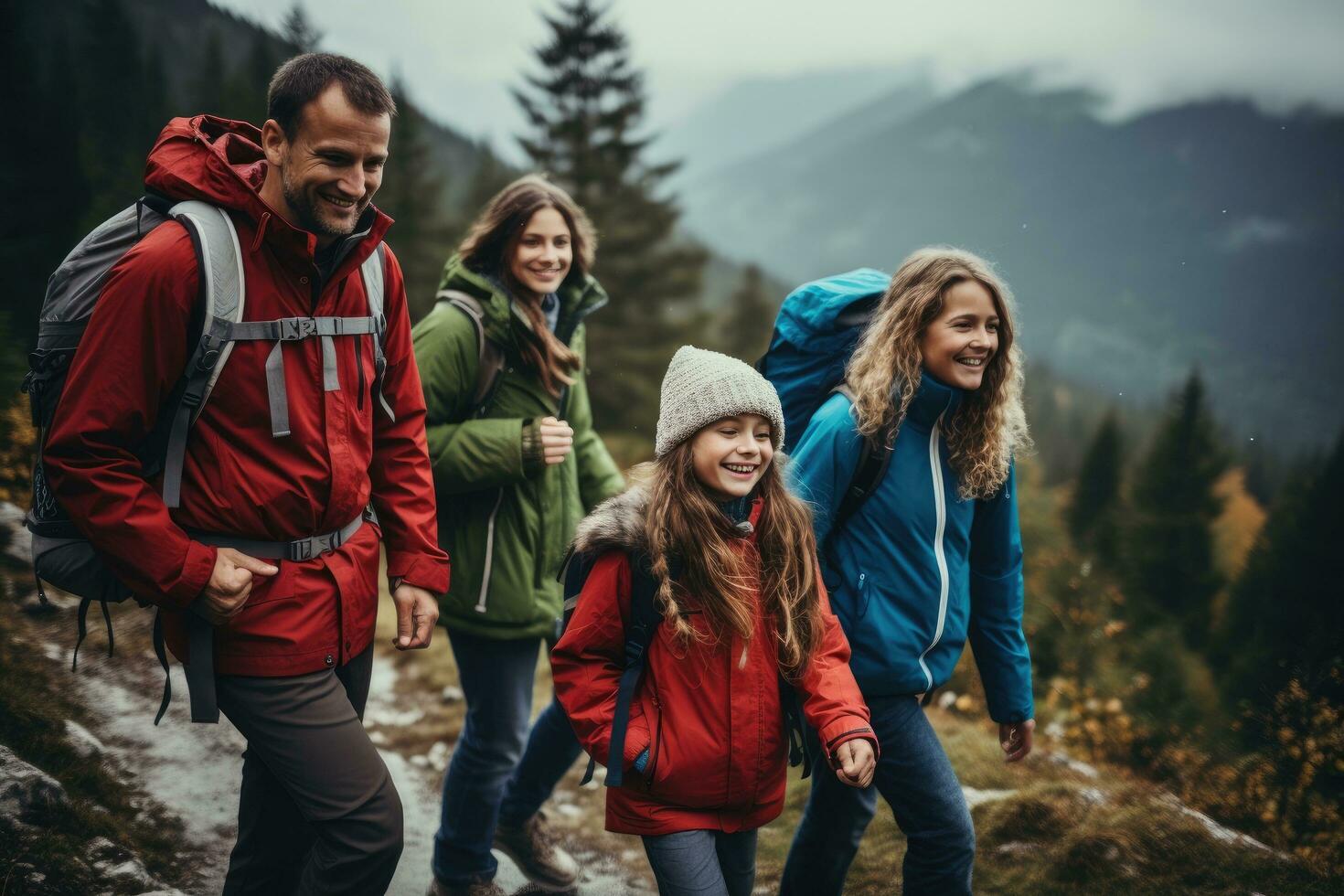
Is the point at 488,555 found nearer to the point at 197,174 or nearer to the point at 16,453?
the point at 197,174

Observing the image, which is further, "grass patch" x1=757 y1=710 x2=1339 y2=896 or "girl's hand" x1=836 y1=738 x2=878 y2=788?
"grass patch" x1=757 y1=710 x2=1339 y2=896

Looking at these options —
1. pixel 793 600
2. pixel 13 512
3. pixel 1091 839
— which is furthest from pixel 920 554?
pixel 13 512

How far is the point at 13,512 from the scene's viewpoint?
256 inches

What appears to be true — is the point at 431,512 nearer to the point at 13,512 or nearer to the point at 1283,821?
the point at 13,512

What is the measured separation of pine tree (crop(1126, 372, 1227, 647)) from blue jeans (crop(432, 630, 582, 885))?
43.7 metres

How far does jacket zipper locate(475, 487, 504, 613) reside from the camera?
3.50 meters

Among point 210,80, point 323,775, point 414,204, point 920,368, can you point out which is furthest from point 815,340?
point 414,204

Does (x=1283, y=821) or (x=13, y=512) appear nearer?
(x=13, y=512)

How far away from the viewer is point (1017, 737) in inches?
134

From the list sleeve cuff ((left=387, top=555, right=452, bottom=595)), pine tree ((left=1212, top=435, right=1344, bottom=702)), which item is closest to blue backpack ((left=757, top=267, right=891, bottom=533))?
sleeve cuff ((left=387, top=555, right=452, bottom=595))

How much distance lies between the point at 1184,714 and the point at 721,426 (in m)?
22.2

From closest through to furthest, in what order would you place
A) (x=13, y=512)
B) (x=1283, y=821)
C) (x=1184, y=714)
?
(x=13, y=512) < (x=1283, y=821) < (x=1184, y=714)

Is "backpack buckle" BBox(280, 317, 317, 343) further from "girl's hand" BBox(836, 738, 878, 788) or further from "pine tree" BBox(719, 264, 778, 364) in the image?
"pine tree" BBox(719, 264, 778, 364)

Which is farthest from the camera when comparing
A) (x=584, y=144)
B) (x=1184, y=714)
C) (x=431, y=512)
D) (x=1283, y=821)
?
(x=584, y=144)
